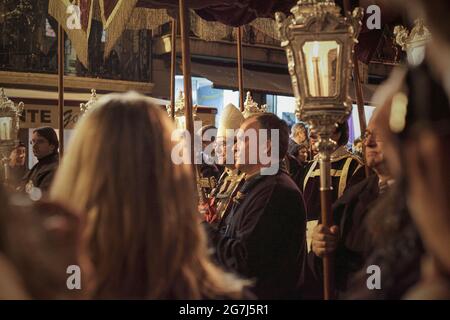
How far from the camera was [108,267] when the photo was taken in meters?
2.05

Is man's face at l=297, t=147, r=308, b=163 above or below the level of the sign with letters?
below

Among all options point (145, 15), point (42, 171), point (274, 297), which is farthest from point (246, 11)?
point (274, 297)

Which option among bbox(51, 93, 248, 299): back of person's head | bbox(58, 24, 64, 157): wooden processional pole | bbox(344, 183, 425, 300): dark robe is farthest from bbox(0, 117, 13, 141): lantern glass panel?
bbox(344, 183, 425, 300): dark robe

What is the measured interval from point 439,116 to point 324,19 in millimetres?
2601

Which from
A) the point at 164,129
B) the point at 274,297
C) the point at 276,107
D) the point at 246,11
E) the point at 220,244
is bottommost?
the point at 274,297

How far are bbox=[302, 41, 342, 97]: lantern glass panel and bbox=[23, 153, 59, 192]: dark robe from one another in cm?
330

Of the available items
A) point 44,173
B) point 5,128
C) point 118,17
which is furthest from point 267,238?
point 5,128

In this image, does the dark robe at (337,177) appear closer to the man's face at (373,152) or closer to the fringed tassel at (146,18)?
the man's face at (373,152)

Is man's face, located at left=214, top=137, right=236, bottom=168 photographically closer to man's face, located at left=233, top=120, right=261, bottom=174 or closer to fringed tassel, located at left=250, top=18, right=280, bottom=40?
man's face, located at left=233, top=120, right=261, bottom=174

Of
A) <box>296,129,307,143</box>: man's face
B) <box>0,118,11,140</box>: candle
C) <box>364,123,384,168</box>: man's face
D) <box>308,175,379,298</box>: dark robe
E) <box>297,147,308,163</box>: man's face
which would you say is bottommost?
<box>308,175,379,298</box>: dark robe

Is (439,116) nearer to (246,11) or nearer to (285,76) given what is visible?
(246,11)

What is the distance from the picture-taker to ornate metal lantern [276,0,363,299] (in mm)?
3801

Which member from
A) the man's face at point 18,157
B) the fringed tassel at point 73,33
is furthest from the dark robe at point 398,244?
the man's face at point 18,157
